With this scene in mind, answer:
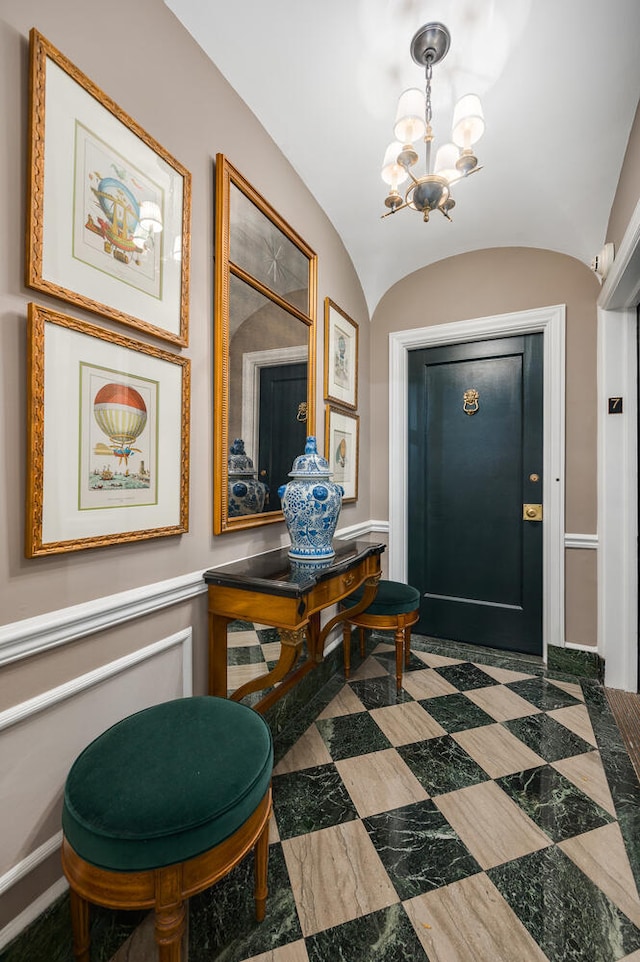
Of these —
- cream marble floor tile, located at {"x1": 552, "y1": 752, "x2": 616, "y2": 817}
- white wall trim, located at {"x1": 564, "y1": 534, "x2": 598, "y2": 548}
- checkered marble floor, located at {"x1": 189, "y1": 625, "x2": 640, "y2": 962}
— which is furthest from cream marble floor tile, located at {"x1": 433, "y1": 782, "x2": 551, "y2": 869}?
white wall trim, located at {"x1": 564, "y1": 534, "x2": 598, "y2": 548}

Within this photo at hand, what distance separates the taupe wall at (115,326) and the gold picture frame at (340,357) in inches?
24.4

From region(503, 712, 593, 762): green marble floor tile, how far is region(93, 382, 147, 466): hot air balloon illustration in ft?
6.59

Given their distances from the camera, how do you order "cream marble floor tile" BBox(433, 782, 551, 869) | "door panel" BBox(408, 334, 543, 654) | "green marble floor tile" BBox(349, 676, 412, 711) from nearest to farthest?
"cream marble floor tile" BBox(433, 782, 551, 869)
"green marble floor tile" BBox(349, 676, 412, 711)
"door panel" BBox(408, 334, 543, 654)

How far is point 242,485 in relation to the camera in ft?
5.37

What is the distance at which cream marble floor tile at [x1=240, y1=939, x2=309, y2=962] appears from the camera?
0.97 m

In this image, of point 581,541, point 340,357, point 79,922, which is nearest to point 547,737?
point 581,541

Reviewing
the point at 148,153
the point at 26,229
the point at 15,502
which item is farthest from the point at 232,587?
the point at 148,153

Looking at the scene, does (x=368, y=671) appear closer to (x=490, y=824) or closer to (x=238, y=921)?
(x=490, y=824)

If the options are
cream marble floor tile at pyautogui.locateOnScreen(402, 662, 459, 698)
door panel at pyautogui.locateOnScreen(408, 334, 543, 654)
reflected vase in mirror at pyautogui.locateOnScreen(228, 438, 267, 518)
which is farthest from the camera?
door panel at pyautogui.locateOnScreen(408, 334, 543, 654)

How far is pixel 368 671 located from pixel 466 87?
2.81 metres

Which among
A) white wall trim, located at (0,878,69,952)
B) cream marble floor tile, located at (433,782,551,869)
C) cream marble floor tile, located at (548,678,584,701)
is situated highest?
white wall trim, located at (0,878,69,952)

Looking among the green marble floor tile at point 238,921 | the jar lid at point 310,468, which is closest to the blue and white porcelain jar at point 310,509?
the jar lid at point 310,468

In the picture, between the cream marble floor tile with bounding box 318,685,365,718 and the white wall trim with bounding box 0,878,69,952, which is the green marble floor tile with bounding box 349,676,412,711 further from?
the white wall trim with bounding box 0,878,69,952

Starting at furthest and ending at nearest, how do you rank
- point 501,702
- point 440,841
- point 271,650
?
point 501,702 < point 271,650 < point 440,841
